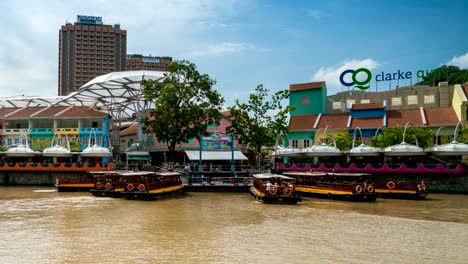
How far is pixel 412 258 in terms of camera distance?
554 inches

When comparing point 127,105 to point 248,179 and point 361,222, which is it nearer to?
point 248,179

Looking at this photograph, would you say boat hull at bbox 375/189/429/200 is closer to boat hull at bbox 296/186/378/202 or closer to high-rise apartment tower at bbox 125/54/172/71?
boat hull at bbox 296/186/378/202

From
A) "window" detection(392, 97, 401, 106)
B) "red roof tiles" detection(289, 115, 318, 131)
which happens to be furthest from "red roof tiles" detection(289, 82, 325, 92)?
"window" detection(392, 97, 401, 106)

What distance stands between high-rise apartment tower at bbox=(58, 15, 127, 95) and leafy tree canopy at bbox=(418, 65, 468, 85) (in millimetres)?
94455

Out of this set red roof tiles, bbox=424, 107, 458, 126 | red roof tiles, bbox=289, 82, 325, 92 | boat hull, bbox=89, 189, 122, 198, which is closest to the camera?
boat hull, bbox=89, 189, 122, 198

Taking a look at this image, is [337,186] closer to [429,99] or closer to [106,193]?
[106,193]

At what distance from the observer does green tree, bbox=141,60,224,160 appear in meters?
42.8

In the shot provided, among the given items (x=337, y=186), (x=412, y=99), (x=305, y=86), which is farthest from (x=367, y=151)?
(x=412, y=99)

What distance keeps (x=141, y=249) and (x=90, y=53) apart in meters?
130

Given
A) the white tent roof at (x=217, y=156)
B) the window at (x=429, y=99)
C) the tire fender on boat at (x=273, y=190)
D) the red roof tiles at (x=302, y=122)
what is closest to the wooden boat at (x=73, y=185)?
the white tent roof at (x=217, y=156)

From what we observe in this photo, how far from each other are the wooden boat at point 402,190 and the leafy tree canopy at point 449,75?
42.3m

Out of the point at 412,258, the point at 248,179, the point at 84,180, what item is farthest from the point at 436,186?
the point at 84,180

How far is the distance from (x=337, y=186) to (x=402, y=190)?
182 inches

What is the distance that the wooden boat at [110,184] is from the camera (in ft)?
104
